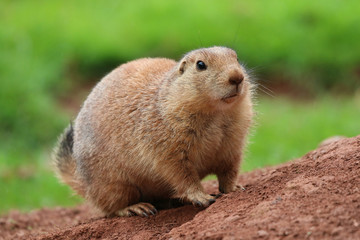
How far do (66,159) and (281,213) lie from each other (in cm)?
372

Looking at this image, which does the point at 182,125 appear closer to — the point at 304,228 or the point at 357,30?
the point at 304,228

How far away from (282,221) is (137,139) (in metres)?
2.09

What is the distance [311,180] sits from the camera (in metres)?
4.20

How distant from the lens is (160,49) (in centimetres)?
1485

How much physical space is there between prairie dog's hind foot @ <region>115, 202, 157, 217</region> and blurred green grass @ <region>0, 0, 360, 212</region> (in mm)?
5231

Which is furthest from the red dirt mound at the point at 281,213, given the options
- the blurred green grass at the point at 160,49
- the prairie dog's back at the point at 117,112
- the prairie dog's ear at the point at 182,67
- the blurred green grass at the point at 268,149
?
the blurred green grass at the point at 160,49

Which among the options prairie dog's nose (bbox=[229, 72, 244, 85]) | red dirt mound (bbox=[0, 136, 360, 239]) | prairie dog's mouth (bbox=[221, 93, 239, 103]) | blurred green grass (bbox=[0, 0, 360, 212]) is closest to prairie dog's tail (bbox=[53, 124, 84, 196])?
red dirt mound (bbox=[0, 136, 360, 239])

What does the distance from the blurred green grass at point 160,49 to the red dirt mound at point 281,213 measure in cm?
564

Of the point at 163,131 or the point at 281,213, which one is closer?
the point at 281,213

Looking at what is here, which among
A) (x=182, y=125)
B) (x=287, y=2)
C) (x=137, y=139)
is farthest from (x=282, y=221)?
(x=287, y=2)

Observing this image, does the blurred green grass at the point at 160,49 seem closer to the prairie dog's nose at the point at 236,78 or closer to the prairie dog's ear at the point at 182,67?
the prairie dog's ear at the point at 182,67

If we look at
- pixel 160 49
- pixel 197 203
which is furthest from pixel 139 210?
pixel 160 49

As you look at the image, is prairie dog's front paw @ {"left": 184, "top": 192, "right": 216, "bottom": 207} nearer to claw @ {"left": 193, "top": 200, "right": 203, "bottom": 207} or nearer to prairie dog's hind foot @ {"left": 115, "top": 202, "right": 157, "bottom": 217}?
claw @ {"left": 193, "top": 200, "right": 203, "bottom": 207}

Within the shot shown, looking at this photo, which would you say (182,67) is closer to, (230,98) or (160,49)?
(230,98)
